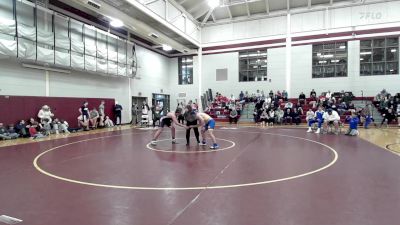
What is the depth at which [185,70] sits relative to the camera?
1086 inches

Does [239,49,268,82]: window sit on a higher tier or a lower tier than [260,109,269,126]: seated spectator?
higher

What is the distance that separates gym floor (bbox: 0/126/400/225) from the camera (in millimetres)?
3531

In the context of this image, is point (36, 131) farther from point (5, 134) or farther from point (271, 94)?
point (271, 94)

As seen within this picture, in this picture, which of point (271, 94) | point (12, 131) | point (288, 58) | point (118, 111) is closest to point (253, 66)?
point (288, 58)

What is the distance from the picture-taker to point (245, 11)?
79.3 feet

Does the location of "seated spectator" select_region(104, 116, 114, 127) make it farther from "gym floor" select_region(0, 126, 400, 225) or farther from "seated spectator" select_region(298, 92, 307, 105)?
"seated spectator" select_region(298, 92, 307, 105)

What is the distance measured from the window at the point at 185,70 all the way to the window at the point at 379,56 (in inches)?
582

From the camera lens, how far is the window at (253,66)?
24.4 metres

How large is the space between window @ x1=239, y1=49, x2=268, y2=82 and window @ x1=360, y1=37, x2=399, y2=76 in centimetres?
756

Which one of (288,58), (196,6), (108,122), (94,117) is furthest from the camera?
(288,58)

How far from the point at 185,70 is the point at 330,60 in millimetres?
13185

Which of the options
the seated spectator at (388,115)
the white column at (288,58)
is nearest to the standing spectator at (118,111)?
the white column at (288,58)

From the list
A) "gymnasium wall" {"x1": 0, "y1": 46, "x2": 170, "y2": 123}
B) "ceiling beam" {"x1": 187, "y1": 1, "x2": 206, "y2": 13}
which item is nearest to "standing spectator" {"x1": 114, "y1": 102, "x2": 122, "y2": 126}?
"gymnasium wall" {"x1": 0, "y1": 46, "x2": 170, "y2": 123}

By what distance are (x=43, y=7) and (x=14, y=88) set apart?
4471mm
